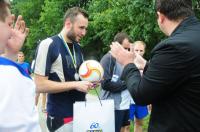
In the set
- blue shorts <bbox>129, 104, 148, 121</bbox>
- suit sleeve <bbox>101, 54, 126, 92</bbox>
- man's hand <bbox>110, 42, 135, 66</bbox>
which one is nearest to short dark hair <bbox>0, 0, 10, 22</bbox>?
man's hand <bbox>110, 42, 135, 66</bbox>

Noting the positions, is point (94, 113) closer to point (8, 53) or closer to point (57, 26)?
point (8, 53)

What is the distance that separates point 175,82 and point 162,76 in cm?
10

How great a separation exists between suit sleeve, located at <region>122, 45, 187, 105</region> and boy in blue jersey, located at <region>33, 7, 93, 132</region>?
1440 mm

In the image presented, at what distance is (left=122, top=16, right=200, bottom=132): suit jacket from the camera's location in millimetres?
3002

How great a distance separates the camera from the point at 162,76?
3.02 metres

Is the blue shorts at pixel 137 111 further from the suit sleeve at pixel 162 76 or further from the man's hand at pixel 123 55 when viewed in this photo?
the suit sleeve at pixel 162 76

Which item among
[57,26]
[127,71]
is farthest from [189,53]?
[57,26]

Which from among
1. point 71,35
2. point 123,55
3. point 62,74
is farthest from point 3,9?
point 71,35

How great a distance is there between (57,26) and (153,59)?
1847 inches

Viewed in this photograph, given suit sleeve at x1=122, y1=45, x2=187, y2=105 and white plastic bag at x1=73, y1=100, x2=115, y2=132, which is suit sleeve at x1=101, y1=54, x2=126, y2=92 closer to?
white plastic bag at x1=73, y1=100, x2=115, y2=132

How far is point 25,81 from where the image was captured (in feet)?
6.54

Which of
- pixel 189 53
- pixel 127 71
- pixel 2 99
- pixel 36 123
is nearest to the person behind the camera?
pixel 2 99

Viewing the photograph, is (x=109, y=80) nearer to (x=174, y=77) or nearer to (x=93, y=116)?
(x=93, y=116)

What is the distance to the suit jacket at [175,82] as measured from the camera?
300cm
